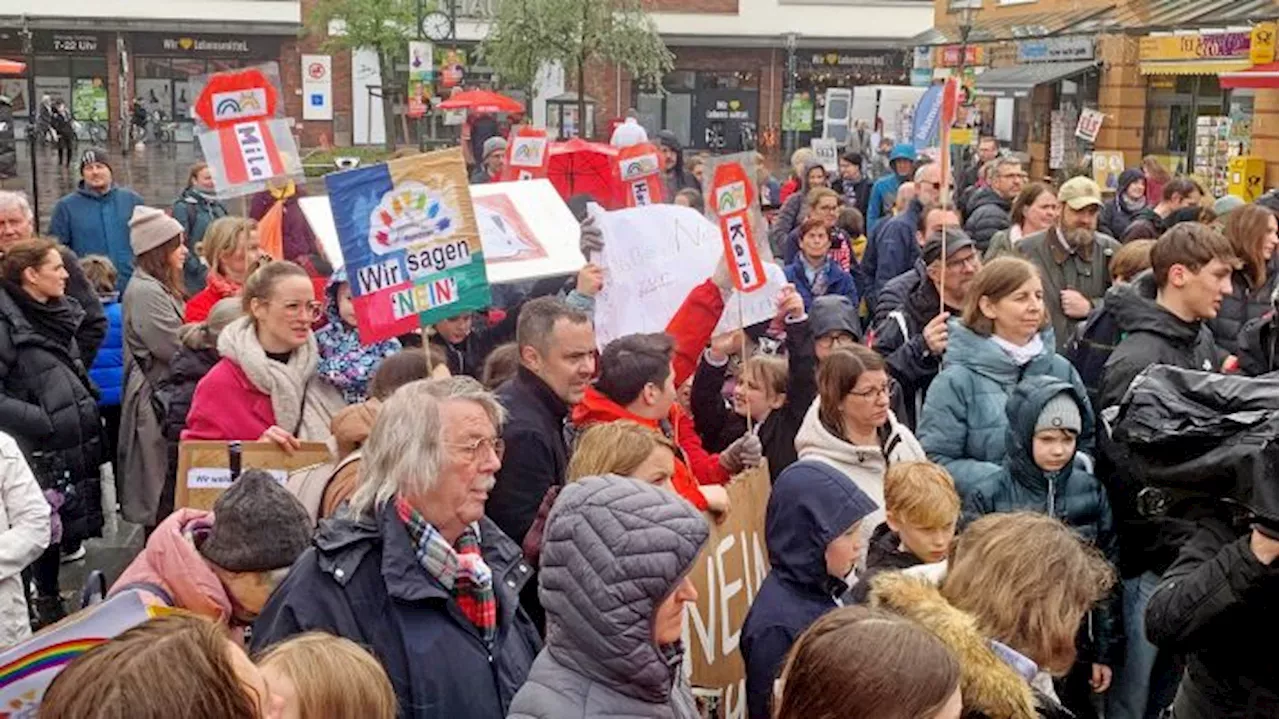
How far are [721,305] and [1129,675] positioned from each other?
7.55 feet

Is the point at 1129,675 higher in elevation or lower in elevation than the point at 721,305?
lower

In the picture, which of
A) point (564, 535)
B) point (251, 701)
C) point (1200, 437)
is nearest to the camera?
point (251, 701)

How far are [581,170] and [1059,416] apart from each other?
742 cm

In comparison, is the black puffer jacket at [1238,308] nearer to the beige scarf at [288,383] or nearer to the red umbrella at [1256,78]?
the beige scarf at [288,383]

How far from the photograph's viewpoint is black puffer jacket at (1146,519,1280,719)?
10.1 feet

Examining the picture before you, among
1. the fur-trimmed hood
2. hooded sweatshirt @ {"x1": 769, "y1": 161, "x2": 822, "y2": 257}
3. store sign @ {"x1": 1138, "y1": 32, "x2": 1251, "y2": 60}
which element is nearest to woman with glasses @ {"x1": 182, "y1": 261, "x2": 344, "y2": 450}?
the fur-trimmed hood

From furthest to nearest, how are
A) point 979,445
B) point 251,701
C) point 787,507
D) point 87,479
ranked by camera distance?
point 87,479 → point 979,445 → point 787,507 → point 251,701

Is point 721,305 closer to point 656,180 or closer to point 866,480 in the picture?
point 866,480

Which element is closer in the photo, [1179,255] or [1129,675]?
[1129,675]

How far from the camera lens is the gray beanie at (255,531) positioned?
365cm

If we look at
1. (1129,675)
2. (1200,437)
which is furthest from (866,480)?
(1200,437)

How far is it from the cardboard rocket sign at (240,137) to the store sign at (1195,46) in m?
16.8

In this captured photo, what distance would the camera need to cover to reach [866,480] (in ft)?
16.6

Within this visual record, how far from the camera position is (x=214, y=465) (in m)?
5.13
